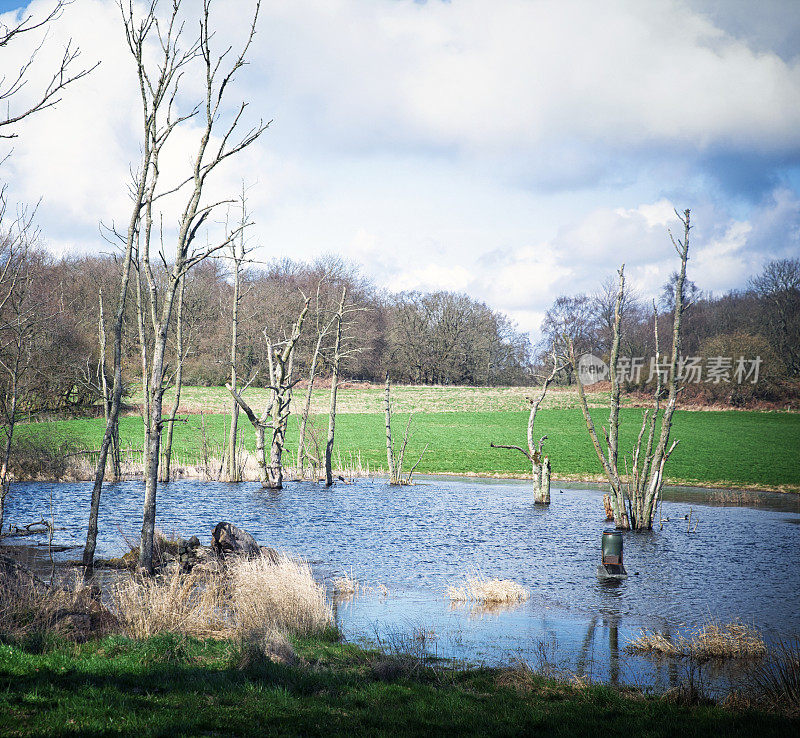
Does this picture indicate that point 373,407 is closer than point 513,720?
No

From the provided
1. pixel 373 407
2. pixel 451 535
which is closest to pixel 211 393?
pixel 373 407

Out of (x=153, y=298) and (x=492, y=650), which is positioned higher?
(x=153, y=298)

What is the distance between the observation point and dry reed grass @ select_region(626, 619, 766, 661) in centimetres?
907

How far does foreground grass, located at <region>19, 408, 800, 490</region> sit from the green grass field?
0.18 ft

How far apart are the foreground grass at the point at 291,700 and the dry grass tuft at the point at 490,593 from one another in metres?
4.46

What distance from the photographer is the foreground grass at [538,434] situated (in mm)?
35688

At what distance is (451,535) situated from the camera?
64.1 ft

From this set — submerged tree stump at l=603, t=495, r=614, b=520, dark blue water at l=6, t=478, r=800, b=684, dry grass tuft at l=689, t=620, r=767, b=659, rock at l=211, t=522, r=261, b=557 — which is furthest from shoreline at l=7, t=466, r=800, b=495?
dry grass tuft at l=689, t=620, r=767, b=659

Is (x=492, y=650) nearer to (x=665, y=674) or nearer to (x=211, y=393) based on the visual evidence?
(x=665, y=674)

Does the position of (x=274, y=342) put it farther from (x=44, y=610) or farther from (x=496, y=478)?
(x=44, y=610)

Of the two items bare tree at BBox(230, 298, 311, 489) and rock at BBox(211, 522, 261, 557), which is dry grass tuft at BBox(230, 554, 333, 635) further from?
bare tree at BBox(230, 298, 311, 489)

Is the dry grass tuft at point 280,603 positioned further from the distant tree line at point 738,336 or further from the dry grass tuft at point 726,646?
the distant tree line at point 738,336

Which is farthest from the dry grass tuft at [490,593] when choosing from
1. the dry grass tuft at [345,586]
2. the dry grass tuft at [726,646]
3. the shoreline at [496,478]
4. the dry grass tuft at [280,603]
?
the shoreline at [496,478]

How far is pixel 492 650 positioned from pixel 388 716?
3452 mm
